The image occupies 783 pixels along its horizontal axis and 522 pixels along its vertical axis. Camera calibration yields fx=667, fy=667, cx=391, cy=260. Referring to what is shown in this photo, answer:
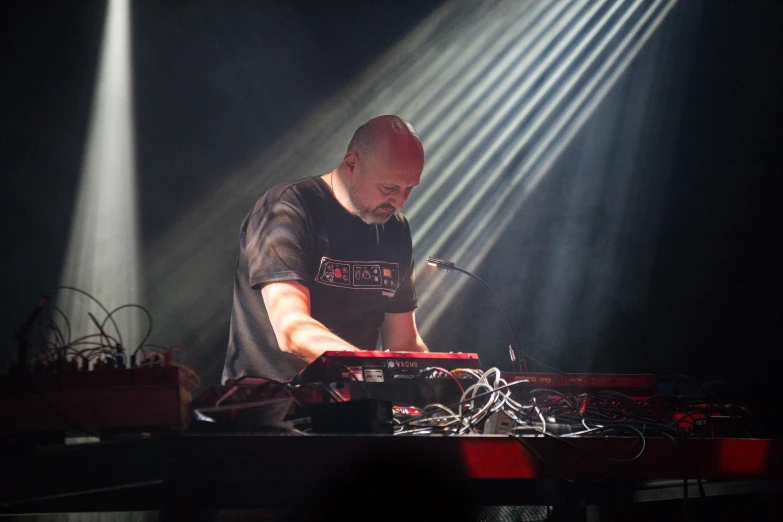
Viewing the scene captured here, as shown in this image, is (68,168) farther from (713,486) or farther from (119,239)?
(713,486)

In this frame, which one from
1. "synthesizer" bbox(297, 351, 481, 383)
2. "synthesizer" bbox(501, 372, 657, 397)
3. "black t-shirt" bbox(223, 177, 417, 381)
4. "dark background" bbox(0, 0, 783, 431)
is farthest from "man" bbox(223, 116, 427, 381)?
"synthesizer" bbox(501, 372, 657, 397)

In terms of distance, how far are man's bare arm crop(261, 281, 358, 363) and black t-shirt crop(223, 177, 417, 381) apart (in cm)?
9

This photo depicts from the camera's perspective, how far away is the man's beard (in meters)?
2.88

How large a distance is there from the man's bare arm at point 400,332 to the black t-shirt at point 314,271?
4cm

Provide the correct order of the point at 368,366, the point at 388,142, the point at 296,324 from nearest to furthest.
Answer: the point at 368,366, the point at 296,324, the point at 388,142

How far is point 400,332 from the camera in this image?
288 centimetres

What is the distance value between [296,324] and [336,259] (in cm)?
52

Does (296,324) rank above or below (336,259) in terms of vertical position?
below

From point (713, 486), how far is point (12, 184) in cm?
313

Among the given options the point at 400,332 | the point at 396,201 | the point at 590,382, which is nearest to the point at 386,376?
the point at 590,382

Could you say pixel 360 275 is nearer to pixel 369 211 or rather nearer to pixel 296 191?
pixel 369 211

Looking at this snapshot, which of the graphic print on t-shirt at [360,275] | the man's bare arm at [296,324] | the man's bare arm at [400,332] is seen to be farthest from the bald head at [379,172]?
the man's bare arm at [296,324]

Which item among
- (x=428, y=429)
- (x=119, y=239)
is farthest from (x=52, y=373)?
(x=119, y=239)

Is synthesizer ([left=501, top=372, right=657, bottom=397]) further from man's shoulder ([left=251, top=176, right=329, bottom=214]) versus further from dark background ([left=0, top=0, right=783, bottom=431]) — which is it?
dark background ([left=0, top=0, right=783, bottom=431])
